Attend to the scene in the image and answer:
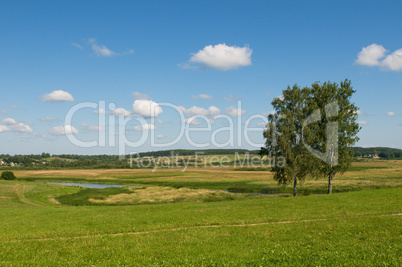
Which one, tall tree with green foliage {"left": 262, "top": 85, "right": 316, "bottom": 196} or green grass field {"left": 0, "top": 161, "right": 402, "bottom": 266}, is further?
tall tree with green foliage {"left": 262, "top": 85, "right": 316, "bottom": 196}

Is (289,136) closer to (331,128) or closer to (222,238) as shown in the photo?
(331,128)

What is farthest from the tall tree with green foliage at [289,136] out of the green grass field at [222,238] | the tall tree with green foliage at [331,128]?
the green grass field at [222,238]

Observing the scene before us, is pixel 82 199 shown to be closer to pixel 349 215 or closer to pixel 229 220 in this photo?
pixel 229 220

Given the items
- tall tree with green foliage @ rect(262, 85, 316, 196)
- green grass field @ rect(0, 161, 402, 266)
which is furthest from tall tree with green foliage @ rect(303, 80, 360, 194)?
green grass field @ rect(0, 161, 402, 266)

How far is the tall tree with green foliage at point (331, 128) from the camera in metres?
48.8

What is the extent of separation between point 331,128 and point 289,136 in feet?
22.8

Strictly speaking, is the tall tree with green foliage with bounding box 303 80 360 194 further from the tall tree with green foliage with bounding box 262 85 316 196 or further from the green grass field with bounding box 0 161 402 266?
the green grass field with bounding box 0 161 402 266

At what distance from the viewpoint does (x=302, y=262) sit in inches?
520

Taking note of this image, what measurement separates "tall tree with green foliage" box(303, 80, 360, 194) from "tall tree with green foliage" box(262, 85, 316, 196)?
121cm

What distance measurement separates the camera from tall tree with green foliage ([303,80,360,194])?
48844 millimetres

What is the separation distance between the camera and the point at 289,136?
48.8 meters

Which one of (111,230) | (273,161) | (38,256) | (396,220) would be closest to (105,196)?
(273,161)

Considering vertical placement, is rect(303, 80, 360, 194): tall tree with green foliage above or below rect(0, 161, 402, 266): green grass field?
above

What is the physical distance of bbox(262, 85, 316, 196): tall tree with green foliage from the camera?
4816cm
